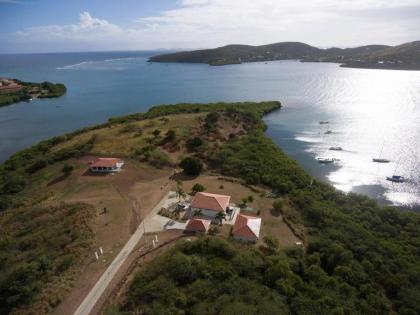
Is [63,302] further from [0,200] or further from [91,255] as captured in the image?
[0,200]

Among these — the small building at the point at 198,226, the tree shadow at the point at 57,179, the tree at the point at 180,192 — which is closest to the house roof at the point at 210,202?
the tree at the point at 180,192

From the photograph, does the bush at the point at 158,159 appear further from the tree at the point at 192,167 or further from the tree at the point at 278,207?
the tree at the point at 278,207

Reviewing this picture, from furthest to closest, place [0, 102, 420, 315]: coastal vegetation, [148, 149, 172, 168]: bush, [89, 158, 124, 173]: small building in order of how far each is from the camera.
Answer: [148, 149, 172, 168]: bush → [89, 158, 124, 173]: small building → [0, 102, 420, 315]: coastal vegetation

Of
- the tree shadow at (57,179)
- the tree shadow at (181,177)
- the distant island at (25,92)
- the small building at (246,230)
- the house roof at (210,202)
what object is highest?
the house roof at (210,202)

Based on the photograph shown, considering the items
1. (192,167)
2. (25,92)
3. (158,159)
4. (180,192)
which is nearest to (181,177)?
(192,167)

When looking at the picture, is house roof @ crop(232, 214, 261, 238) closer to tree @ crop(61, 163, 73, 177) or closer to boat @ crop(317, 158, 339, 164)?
tree @ crop(61, 163, 73, 177)

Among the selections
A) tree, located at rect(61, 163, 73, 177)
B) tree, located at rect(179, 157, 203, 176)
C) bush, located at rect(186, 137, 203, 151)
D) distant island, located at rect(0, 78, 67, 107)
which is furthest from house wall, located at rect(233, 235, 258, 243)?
distant island, located at rect(0, 78, 67, 107)
